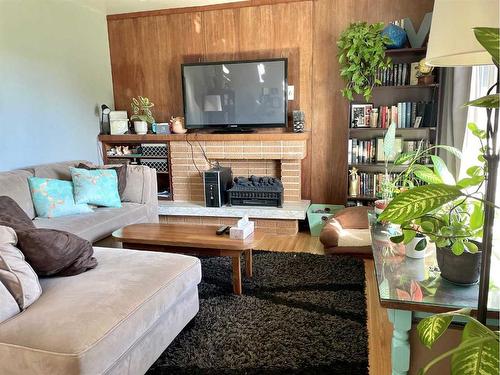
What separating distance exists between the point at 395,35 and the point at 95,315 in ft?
10.9

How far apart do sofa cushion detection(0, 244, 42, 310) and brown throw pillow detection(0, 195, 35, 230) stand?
1.18 ft

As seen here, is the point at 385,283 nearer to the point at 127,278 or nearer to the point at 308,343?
the point at 308,343

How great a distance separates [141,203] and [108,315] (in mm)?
2222

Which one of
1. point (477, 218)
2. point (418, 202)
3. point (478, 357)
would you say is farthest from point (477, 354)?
point (477, 218)

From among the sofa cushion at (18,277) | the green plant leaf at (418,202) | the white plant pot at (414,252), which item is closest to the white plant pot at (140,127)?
the sofa cushion at (18,277)

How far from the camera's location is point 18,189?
2.97m

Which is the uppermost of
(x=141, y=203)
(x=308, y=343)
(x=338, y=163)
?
(x=338, y=163)

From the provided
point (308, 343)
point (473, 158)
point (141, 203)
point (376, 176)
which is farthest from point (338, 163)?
point (308, 343)

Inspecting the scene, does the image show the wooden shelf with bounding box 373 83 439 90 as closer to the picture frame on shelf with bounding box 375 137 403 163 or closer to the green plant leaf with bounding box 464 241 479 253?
the picture frame on shelf with bounding box 375 137 403 163

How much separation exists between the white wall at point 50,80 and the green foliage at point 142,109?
0.37m

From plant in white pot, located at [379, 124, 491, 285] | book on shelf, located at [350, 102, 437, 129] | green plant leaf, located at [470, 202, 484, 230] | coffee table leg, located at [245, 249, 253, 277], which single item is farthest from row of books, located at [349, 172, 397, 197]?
green plant leaf, located at [470, 202, 484, 230]

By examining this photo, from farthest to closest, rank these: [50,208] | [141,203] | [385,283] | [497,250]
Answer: [141,203]
[50,208]
[497,250]
[385,283]

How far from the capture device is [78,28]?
410 centimetres

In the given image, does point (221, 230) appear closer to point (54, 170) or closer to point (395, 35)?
point (54, 170)
